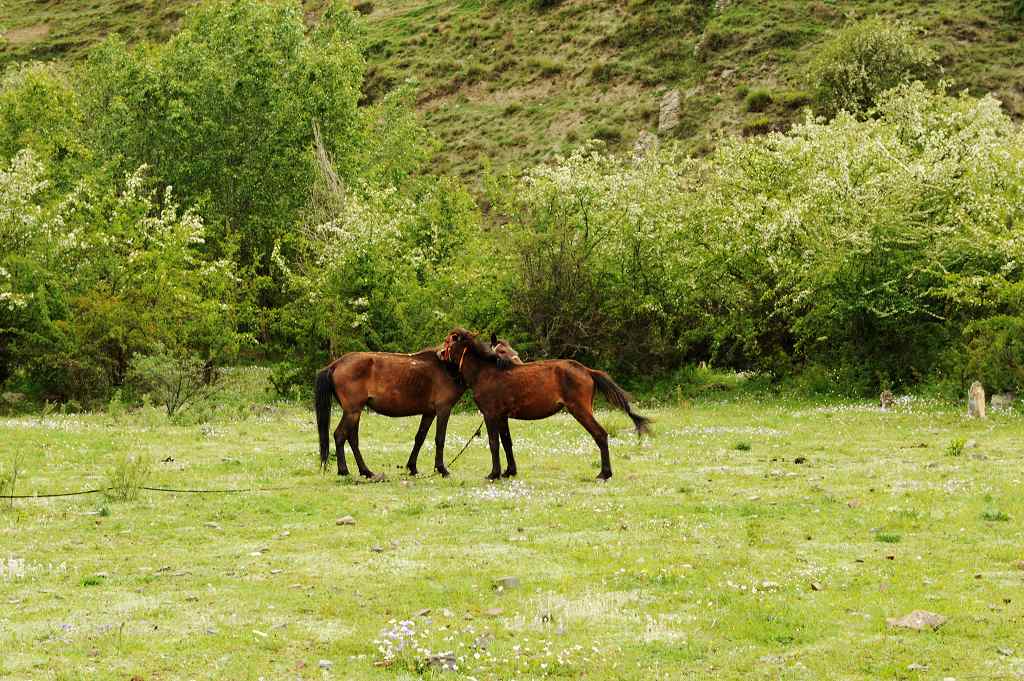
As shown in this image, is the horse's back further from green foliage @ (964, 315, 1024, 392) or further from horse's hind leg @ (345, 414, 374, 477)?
green foliage @ (964, 315, 1024, 392)

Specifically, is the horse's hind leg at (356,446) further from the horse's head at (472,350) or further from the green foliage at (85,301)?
the green foliage at (85,301)

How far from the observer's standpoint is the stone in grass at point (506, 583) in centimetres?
1121

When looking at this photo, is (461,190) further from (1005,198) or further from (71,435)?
(71,435)

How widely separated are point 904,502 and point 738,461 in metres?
5.63

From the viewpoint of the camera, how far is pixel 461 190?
186 feet

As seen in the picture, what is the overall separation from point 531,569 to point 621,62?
89.8m

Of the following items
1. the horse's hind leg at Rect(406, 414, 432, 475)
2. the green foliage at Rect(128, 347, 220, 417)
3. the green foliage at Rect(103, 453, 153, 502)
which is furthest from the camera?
the green foliage at Rect(128, 347, 220, 417)

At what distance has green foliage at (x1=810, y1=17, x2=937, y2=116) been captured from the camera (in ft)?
241

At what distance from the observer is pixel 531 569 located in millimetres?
11992

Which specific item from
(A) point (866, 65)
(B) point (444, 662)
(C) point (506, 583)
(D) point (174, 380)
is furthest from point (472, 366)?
(A) point (866, 65)

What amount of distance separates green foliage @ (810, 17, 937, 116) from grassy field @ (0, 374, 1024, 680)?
57.4 metres

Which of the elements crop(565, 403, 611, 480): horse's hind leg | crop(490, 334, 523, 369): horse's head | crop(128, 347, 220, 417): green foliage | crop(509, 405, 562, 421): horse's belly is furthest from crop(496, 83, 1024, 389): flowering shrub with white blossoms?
crop(490, 334, 523, 369): horse's head

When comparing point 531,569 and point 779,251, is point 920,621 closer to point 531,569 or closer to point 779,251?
point 531,569

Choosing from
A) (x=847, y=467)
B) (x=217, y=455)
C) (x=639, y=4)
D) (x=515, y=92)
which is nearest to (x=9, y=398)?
(x=217, y=455)
